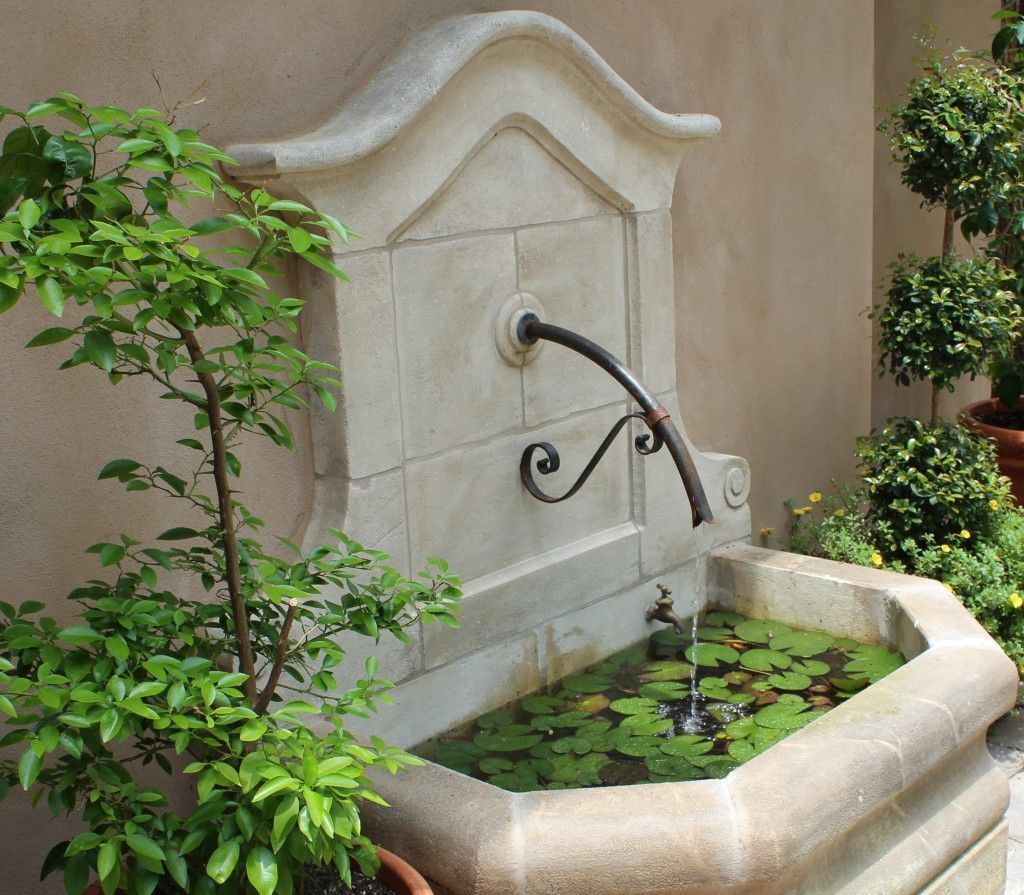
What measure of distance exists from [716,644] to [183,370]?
166cm

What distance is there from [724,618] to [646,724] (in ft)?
2.22

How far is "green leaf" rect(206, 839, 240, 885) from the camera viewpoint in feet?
5.87

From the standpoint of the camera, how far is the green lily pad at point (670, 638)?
3.59m

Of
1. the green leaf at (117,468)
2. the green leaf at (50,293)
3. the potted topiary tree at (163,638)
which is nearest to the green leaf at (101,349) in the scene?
A: the potted topiary tree at (163,638)

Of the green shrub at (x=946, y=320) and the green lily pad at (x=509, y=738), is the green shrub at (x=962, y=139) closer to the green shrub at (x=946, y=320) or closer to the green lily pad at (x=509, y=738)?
the green shrub at (x=946, y=320)

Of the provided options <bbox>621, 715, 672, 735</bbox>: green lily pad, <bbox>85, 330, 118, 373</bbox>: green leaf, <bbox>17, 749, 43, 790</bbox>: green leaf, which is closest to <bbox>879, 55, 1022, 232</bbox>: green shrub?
<bbox>621, 715, 672, 735</bbox>: green lily pad

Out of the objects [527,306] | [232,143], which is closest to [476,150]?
[527,306]

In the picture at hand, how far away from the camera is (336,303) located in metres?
2.76

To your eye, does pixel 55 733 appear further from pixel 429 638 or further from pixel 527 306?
pixel 527 306

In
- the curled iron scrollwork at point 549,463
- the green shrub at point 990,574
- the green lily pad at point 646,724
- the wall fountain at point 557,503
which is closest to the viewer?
the wall fountain at point 557,503

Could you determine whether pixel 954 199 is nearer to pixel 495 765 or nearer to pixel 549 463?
pixel 549 463

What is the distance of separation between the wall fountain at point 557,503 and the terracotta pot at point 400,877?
82 millimetres

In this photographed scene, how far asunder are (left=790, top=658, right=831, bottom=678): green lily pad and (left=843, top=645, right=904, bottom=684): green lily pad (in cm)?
→ 5

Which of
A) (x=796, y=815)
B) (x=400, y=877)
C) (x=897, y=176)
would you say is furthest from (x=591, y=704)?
(x=897, y=176)
